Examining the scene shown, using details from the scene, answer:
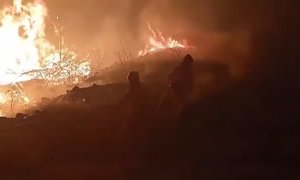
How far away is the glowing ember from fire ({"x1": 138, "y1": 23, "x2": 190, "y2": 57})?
3.62 metres

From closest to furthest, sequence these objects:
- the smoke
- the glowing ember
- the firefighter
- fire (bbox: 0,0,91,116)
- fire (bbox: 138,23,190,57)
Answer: the firefighter, the smoke, fire (bbox: 138,23,190,57), fire (bbox: 0,0,91,116), the glowing ember

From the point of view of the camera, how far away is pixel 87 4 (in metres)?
41.9

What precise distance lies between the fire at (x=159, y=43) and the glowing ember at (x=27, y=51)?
362 centimetres

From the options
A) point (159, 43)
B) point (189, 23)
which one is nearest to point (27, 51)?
point (159, 43)

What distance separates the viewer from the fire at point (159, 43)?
29.7 metres

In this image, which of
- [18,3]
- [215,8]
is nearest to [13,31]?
[18,3]

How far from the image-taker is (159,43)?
108ft

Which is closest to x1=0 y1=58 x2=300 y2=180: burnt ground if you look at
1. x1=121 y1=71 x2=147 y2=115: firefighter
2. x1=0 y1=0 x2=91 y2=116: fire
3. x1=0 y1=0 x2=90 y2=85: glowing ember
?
x1=121 y1=71 x2=147 y2=115: firefighter

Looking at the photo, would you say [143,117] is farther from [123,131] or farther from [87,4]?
[87,4]

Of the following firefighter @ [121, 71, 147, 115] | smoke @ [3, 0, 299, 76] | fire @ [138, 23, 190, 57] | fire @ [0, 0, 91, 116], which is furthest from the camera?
fire @ [0, 0, 91, 116]

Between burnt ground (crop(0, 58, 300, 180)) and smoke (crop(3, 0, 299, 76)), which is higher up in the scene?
smoke (crop(3, 0, 299, 76))

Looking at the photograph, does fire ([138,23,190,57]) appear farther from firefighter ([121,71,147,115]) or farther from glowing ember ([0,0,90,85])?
firefighter ([121,71,147,115])

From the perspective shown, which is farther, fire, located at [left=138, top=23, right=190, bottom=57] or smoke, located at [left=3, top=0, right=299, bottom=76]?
fire, located at [left=138, top=23, right=190, bottom=57]

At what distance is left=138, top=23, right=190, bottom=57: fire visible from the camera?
29.7 metres
